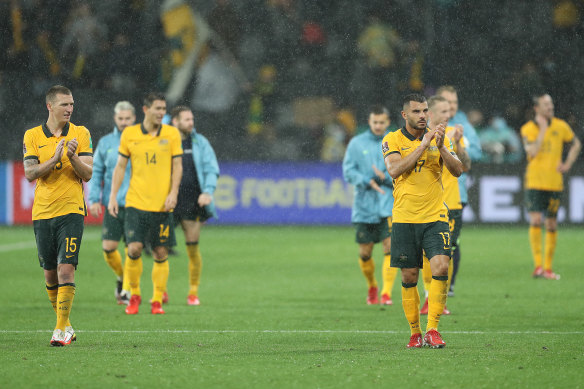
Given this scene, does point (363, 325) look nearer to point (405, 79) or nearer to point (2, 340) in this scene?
point (2, 340)

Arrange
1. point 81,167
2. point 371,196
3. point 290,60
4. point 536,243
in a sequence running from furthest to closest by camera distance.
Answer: point 290,60
point 536,243
point 371,196
point 81,167

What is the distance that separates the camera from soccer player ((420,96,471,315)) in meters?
9.27

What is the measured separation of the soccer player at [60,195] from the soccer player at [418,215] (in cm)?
247

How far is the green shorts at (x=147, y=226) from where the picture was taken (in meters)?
10.2

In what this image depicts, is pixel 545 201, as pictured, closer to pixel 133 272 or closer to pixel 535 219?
→ pixel 535 219

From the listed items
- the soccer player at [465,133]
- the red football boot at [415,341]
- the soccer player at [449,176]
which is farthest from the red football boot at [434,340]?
the soccer player at [465,133]

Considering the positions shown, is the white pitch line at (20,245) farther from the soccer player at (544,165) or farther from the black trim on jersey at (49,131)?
the black trim on jersey at (49,131)

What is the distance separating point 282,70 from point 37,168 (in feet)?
52.6

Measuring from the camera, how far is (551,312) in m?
10.2

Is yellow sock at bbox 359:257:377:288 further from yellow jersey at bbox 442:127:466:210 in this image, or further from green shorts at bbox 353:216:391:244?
yellow jersey at bbox 442:127:466:210

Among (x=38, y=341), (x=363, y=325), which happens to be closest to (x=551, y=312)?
(x=363, y=325)

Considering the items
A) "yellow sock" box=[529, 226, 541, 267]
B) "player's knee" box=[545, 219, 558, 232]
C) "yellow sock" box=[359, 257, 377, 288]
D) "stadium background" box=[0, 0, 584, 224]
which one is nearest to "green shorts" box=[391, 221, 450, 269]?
"yellow sock" box=[359, 257, 377, 288]

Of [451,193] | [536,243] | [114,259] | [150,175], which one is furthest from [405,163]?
[536,243]

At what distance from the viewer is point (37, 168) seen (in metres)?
7.89
